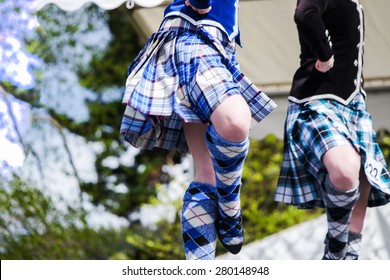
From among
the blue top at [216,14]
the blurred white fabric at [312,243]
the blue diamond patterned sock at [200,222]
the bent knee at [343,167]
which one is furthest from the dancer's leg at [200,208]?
the blurred white fabric at [312,243]

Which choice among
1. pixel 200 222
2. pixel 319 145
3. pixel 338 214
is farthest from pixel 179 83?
pixel 338 214

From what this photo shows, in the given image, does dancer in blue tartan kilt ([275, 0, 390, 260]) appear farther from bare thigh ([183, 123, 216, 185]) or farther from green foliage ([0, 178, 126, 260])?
green foliage ([0, 178, 126, 260])

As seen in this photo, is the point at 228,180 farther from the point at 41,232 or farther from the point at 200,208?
the point at 41,232

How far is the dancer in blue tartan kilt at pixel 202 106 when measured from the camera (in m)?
2.37

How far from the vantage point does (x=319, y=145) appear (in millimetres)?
2902

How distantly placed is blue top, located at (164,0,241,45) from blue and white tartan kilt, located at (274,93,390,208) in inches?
20.9

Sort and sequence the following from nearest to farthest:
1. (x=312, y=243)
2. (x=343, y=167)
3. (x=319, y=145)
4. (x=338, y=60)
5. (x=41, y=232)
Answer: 1. (x=343, y=167)
2. (x=319, y=145)
3. (x=338, y=60)
4. (x=312, y=243)
5. (x=41, y=232)

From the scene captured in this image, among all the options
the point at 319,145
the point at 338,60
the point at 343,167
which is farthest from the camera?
the point at 338,60

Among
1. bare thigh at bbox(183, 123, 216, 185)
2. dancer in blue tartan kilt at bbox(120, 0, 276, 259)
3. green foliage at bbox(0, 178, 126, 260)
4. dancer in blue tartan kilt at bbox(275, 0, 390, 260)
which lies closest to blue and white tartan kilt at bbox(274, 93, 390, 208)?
dancer in blue tartan kilt at bbox(275, 0, 390, 260)

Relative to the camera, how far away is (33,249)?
7.29 metres

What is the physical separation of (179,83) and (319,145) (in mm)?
689

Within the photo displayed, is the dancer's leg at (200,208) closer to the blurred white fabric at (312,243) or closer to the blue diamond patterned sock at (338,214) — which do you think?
the blue diamond patterned sock at (338,214)
